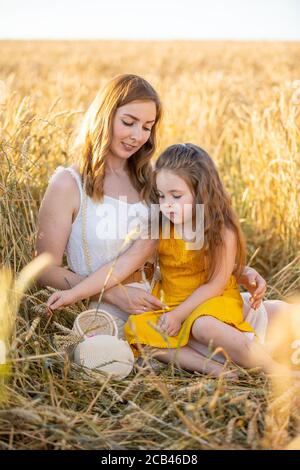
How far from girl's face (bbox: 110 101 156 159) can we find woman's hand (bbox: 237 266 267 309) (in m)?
0.58

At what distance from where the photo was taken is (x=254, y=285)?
7.00 feet

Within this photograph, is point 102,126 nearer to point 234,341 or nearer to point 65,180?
point 65,180

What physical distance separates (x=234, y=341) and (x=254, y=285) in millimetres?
264

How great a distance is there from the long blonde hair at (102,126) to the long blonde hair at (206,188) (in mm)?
230

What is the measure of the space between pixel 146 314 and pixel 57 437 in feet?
1.95

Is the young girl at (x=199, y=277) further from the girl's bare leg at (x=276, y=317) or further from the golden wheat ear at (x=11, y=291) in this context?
the golden wheat ear at (x=11, y=291)

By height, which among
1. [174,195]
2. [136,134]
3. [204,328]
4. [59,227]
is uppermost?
[136,134]

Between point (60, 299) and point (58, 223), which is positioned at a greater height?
point (58, 223)

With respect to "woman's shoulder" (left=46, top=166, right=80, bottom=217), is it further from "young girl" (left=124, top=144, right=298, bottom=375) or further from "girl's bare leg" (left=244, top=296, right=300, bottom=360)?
"girl's bare leg" (left=244, top=296, right=300, bottom=360)

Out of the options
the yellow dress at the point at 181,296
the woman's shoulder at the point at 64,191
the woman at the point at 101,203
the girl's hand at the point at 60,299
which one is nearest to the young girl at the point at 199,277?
the yellow dress at the point at 181,296

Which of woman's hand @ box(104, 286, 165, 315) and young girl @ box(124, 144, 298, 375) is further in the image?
woman's hand @ box(104, 286, 165, 315)

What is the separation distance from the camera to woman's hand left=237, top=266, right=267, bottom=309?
2090mm

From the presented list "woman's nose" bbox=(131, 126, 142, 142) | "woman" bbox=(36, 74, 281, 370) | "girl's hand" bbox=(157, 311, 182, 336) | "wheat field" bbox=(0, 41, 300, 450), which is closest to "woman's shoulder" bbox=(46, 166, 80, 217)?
"woman" bbox=(36, 74, 281, 370)

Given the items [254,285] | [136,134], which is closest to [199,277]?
[254,285]
